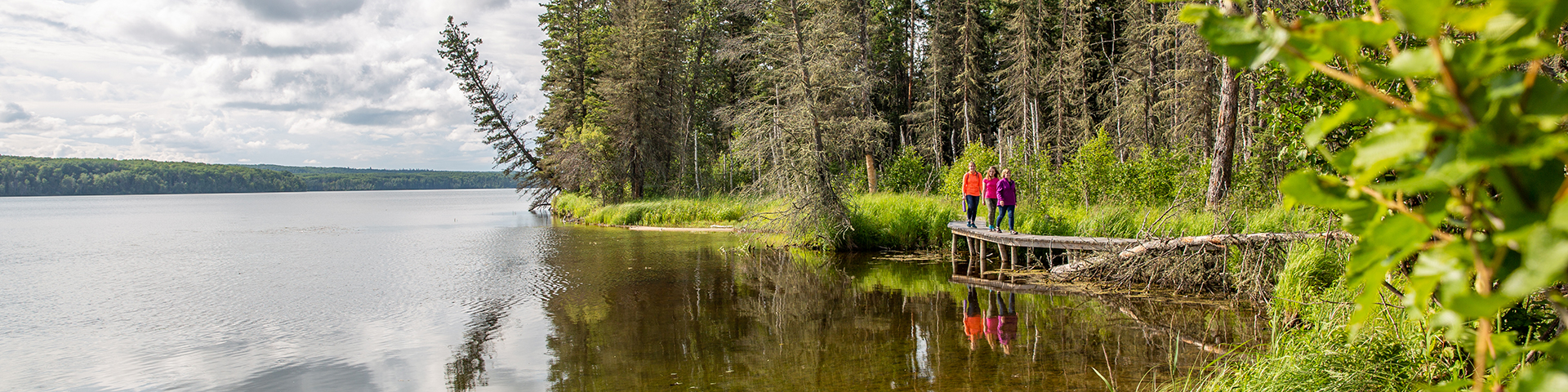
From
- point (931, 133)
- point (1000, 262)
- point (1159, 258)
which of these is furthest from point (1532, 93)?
A: point (931, 133)

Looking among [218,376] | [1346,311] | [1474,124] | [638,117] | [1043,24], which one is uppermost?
[1043,24]

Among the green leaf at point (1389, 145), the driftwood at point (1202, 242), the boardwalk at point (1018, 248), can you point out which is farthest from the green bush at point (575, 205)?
the green leaf at point (1389, 145)

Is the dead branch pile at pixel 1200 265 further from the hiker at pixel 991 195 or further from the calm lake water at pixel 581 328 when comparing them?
the hiker at pixel 991 195

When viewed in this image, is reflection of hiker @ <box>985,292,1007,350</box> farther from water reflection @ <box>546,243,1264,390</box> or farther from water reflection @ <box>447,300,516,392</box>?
water reflection @ <box>447,300,516,392</box>

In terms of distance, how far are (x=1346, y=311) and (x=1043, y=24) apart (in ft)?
82.4

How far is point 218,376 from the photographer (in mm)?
7320

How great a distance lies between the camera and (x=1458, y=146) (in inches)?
30.1

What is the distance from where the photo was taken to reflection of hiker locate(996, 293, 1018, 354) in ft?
25.4

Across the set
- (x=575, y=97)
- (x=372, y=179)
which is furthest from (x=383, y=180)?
(x=575, y=97)

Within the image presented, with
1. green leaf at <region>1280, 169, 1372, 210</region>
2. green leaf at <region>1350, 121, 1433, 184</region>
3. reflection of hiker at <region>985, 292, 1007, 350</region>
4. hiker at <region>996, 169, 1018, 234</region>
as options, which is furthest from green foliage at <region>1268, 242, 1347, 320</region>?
green leaf at <region>1350, 121, 1433, 184</region>

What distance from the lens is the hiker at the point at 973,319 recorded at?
26.9ft

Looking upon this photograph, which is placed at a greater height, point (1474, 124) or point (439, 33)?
point (439, 33)

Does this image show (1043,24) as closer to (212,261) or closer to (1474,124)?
(212,261)

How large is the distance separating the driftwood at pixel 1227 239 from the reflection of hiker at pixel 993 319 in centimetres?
192
